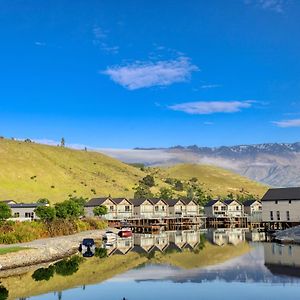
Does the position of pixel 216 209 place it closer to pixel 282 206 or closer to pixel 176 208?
pixel 176 208

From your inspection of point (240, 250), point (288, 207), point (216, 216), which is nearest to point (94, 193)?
point (216, 216)

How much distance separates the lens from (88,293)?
135 ft

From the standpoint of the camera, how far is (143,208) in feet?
477

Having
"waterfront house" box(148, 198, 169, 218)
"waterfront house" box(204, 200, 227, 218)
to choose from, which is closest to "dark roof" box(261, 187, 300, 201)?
"waterfront house" box(148, 198, 169, 218)

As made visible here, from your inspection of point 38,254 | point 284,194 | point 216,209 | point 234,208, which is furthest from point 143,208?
point 38,254

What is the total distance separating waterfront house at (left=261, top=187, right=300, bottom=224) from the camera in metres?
106

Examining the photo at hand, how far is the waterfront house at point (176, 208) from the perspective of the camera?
15252 cm

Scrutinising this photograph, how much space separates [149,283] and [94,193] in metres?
143

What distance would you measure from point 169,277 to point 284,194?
6700 centimetres

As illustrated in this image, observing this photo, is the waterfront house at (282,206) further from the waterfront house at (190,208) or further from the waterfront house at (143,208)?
the waterfront house at (190,208)

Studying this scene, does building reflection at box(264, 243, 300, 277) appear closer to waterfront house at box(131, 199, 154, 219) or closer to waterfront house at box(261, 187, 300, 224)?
waterfront house at box(261, 187, 300, 224)

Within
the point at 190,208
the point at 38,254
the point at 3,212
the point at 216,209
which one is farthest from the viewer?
the point at 216,209

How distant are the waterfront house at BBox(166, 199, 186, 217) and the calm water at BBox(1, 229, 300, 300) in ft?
271

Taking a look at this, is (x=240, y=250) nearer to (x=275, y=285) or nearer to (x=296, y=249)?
(x=296, y=249)
